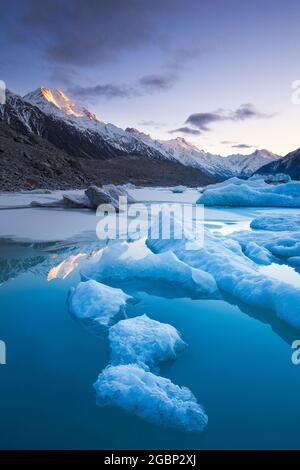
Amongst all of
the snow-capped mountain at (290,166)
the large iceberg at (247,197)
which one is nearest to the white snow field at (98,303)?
the large iceberg at (247,197)

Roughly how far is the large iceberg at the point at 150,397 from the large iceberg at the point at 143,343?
25cm

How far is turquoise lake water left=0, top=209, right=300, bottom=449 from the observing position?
1.88m

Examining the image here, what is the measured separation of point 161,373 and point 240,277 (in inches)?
93.4

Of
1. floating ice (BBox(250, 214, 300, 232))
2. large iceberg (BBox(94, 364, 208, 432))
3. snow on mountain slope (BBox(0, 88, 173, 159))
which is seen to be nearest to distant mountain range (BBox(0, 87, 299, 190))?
snow on mountain slope (BBox(0, 88, 173, 159))

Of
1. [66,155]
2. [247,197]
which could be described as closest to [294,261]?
[247,197]

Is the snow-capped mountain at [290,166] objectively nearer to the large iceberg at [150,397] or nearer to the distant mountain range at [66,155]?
the distant mountain range at [66,155]

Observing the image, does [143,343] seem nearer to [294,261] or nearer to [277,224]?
[294,261]

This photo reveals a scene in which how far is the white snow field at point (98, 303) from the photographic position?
345 cm

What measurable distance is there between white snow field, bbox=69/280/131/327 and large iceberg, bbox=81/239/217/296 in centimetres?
94

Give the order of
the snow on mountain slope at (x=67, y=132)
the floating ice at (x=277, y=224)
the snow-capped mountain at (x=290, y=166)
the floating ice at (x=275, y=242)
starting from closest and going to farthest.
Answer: the floating ice at (x=275, y=242) → the floating ice at (x=277, y=224) → the snow on mountain slope at (x=67, y=132) → the snow-capped mountain at (x=290, y=166)

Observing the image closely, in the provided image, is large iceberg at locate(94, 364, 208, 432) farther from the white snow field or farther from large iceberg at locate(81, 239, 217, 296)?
large iceberg at locate(81, 239, 217, 296)

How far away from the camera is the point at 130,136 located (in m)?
180

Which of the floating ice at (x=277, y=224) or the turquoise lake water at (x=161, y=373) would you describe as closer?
the turquoise lake water at (x=161, y=373)
